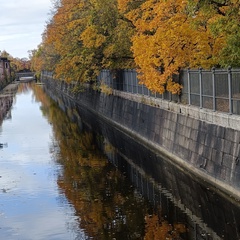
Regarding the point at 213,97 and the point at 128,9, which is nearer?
the point at 213,97

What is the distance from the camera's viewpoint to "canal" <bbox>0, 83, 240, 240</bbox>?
1602cm

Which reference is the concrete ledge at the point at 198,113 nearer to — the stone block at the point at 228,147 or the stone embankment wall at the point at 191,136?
the stone embankment wall at the point at 191,136

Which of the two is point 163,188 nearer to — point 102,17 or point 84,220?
point 84,220

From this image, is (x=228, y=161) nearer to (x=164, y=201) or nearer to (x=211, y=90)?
(x=164, y=201)

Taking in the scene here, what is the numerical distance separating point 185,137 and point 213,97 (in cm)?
323

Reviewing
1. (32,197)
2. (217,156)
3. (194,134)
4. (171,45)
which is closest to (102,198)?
(32,197)

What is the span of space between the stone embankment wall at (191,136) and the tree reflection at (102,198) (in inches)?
111

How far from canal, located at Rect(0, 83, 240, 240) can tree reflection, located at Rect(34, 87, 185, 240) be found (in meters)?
0.03

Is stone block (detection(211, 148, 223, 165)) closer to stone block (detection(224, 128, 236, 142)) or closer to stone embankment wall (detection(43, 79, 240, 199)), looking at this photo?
stone embankment wall (detection(43, 79, 240, 199))

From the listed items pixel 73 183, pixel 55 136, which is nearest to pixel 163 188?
pixel 73 183

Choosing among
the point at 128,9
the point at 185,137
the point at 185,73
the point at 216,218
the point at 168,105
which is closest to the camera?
the point at 216,218

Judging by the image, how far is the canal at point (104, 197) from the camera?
16.0 metres

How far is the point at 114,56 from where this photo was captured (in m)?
40.5

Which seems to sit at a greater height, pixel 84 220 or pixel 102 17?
pixel 102 17
